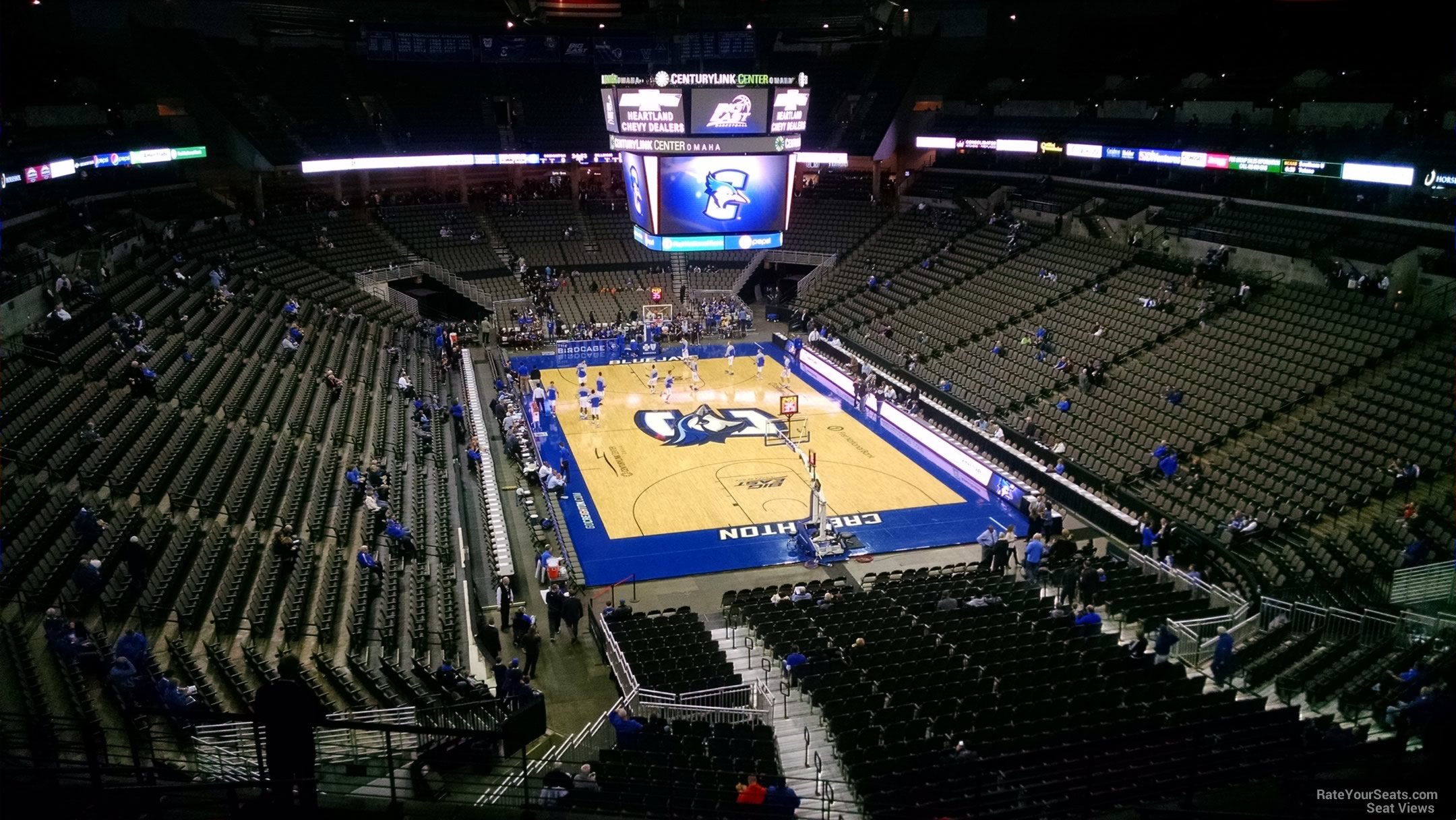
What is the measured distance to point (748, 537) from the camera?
23.3m

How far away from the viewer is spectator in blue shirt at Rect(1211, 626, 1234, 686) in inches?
571

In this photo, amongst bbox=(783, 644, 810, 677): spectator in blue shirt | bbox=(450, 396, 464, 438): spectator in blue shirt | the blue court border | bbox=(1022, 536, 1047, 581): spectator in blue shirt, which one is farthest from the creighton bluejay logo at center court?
bbox=(783, 644, 810, 677): spectator in blue shirt

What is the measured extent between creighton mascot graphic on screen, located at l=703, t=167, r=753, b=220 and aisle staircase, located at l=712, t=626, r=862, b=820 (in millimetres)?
13867

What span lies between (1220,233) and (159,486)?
31.5m

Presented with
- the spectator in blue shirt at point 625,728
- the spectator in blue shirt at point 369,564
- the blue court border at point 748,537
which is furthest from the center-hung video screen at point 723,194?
the spectator in blue shirt at point 625,728

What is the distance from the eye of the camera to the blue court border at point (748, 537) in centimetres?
2186

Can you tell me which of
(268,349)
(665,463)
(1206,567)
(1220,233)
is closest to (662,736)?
(1206,567)

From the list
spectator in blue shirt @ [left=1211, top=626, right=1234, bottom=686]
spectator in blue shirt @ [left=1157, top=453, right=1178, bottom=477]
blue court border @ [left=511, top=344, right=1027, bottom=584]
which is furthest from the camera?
spectator in blue shirt @ [left=1157, top=453, right=1178, bottom=477]

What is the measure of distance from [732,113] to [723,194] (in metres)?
2.28

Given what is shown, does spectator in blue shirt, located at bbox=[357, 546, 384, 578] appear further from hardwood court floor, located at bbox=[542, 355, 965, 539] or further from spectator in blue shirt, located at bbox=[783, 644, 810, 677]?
spectator in blue shirt, located at bbox=[783, 644, 810, 677]

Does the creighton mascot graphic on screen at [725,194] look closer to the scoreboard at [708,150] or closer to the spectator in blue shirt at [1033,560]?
the scoreboard at [708,150]

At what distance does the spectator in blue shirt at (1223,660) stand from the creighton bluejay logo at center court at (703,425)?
1702 centimetres

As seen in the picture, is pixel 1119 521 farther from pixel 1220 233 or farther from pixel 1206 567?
pixel 1220 233

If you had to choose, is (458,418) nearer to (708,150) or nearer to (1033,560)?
(708,150)
